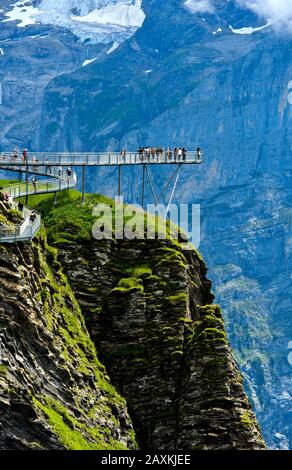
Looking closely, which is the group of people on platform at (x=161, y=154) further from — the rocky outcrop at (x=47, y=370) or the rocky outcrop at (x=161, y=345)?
the rocky outcrop at (x=47, y=370)

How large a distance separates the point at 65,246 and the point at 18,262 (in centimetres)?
1783

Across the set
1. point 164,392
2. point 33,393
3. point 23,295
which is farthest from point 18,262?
point 164,392

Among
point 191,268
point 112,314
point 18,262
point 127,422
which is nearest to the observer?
point 18,262

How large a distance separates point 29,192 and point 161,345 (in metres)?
21.8

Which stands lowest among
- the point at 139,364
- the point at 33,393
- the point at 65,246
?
the point at 33,393

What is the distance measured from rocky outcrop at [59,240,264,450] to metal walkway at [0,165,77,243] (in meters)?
8.89

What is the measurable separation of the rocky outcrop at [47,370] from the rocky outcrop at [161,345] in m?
2.43

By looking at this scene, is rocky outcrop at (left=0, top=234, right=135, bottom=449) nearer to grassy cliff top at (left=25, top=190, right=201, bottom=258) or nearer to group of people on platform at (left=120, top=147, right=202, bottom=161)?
grassy cliff top at (left=25, top=190, right=201, bottom=258)

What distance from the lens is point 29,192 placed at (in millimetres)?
127312

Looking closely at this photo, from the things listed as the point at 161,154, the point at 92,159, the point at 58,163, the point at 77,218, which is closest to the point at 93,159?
the point at 92,159

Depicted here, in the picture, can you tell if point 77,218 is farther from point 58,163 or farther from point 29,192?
point 58,163

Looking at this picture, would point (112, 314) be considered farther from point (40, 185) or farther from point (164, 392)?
point (40, 185)

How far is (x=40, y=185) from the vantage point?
12912 centimetres
